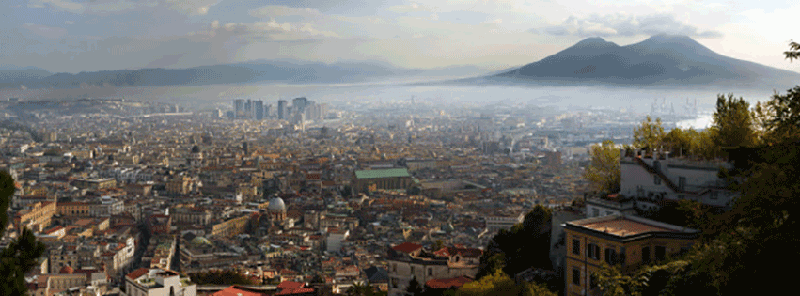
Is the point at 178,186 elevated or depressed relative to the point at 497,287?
depressed

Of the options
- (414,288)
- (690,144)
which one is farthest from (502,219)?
(690,144)

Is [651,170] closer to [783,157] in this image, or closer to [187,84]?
[783,157]

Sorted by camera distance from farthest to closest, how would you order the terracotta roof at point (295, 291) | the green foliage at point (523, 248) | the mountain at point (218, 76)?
the mountain at point (218, 76) < the terracotta roof at point (295, 291) < the green foliage at point (523, 248)

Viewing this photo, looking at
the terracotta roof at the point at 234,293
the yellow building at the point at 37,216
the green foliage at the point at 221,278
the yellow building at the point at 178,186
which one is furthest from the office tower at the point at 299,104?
the terracotta roof at the point at 234,293

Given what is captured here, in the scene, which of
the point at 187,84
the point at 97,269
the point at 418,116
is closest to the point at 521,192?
the point at 97,269

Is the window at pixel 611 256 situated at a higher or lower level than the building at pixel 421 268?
higher

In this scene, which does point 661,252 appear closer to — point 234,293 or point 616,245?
point 616,245

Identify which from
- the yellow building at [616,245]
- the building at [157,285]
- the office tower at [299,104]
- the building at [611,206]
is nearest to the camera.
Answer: the yellow building at [616,245]

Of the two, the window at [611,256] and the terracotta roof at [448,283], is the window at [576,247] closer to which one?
the window at [611,256]
